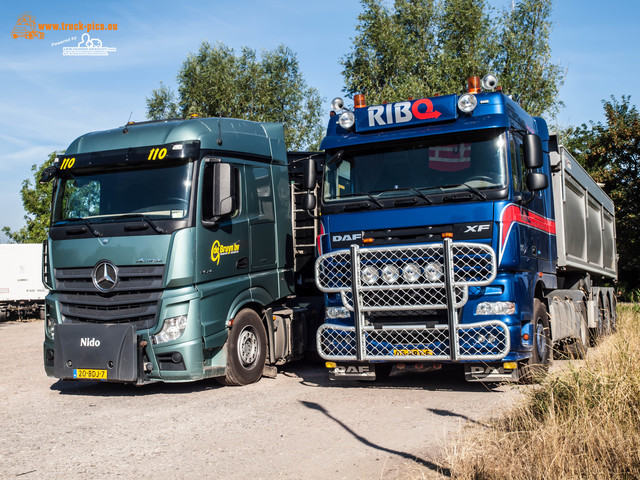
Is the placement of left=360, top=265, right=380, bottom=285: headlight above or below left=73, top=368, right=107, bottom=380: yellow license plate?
above

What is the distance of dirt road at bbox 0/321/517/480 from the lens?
5.30 metres

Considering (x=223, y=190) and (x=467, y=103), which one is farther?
(x=223, y=190)

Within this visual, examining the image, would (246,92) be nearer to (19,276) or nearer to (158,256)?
(19,276)

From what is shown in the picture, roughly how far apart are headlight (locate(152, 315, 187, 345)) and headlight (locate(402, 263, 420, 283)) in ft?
9.09

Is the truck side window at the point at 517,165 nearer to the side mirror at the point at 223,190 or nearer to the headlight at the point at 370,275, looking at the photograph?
the headlight at the point at 370,275

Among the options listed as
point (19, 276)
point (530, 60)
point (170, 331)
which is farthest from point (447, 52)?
point (170, 331)

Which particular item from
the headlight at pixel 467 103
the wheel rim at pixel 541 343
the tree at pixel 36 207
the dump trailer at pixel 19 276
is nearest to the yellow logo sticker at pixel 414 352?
the wheel rim at pixel 541 343

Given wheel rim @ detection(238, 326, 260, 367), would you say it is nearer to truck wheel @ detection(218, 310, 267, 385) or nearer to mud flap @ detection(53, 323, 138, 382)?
truck wheel @ detection(218, 310, 267, 385)

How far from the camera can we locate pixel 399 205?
8039mm

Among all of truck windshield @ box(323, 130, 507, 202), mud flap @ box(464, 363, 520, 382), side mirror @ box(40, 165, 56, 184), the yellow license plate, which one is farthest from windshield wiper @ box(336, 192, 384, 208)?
side mirror @ box(40, 165, 56, 184)

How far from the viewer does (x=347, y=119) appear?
866cm

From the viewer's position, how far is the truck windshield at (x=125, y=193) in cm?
834

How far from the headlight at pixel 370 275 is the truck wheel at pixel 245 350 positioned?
2020 millimetres

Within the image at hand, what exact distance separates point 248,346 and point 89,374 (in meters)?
2.17
